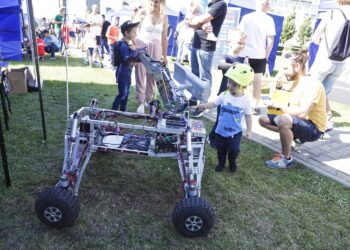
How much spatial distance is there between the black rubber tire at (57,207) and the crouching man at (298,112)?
8.95 ft

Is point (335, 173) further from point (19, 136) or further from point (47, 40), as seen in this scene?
point (47, 40)

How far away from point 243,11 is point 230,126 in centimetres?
845

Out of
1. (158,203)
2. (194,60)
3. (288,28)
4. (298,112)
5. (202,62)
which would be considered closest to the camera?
(158,203)

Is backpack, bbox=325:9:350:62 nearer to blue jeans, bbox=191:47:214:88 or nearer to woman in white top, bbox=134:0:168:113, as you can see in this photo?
blue jeans, bbox=191:47:214:88

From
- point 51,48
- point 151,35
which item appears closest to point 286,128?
point 151,35

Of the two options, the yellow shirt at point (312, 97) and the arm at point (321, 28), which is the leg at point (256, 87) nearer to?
the arm at point (321, 28)

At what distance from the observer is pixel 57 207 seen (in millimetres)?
2449

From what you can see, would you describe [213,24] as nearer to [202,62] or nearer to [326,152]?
[202,62]

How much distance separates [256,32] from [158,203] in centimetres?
409

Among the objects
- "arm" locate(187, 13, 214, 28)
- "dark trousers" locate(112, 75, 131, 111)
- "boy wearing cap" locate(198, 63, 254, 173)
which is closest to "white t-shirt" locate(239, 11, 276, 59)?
"arm" locate(187, 13, 214, 28)

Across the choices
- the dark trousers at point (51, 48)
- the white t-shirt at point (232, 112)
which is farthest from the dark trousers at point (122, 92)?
the dark trousers at point (51, 48)

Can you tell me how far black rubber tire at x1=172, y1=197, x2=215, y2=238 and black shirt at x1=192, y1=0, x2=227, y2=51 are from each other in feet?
11.4

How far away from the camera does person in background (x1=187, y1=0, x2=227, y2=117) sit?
16.5 feet

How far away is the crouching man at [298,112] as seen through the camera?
392 cm
